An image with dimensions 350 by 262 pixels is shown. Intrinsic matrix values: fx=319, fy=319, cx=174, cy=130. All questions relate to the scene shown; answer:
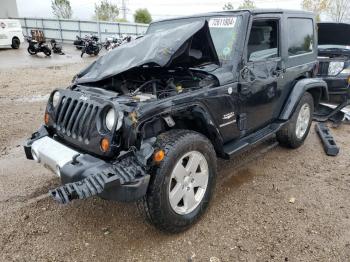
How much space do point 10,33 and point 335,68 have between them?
1913cm

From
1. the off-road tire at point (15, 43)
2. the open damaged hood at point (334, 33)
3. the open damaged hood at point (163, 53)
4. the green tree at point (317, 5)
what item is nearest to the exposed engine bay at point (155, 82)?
the open damaged hood at point (163, 53)

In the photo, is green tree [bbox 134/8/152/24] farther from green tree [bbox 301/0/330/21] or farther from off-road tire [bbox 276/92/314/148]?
off-road tire [bbox 276/92/314/148]

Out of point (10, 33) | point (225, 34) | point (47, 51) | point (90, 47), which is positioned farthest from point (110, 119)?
point (10, 33)

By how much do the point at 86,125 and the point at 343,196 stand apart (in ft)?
9.50

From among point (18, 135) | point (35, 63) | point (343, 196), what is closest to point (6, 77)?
point (35, 63)

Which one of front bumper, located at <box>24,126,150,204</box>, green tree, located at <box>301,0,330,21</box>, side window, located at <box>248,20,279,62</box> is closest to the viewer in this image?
front bumper, located at <box>24,126,150,204</box>

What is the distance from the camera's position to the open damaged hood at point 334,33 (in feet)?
22.2

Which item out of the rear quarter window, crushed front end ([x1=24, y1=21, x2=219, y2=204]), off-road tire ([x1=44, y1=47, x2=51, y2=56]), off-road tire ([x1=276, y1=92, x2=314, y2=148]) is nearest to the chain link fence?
the rear quarter window

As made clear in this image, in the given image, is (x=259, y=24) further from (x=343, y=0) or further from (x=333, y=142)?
(x=343, y=0)

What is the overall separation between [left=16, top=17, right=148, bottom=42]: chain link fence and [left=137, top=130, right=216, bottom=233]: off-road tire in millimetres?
24354

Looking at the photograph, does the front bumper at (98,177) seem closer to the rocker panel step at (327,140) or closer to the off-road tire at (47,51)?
the rocker panel step at (327,140)

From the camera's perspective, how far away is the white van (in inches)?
732

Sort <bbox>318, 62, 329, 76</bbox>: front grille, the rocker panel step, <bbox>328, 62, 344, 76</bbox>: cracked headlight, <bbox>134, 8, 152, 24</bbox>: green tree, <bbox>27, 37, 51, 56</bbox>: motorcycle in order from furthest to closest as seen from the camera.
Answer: <bbox>134, 8, 152, 24</bbox>: green tree
<bbox>27, 37, 51, 56</bbox>: motorcycle
<bbox>318, 62, 329, 76</bbox>: front grille
<bbox>328, 62, 344, 76</bbox>: cracked headlight
the rocker panel step

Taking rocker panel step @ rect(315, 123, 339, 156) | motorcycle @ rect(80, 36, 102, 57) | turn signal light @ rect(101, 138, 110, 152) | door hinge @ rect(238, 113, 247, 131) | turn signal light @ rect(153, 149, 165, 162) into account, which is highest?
turn signal light @ rect(101, 138, 110, 152)
